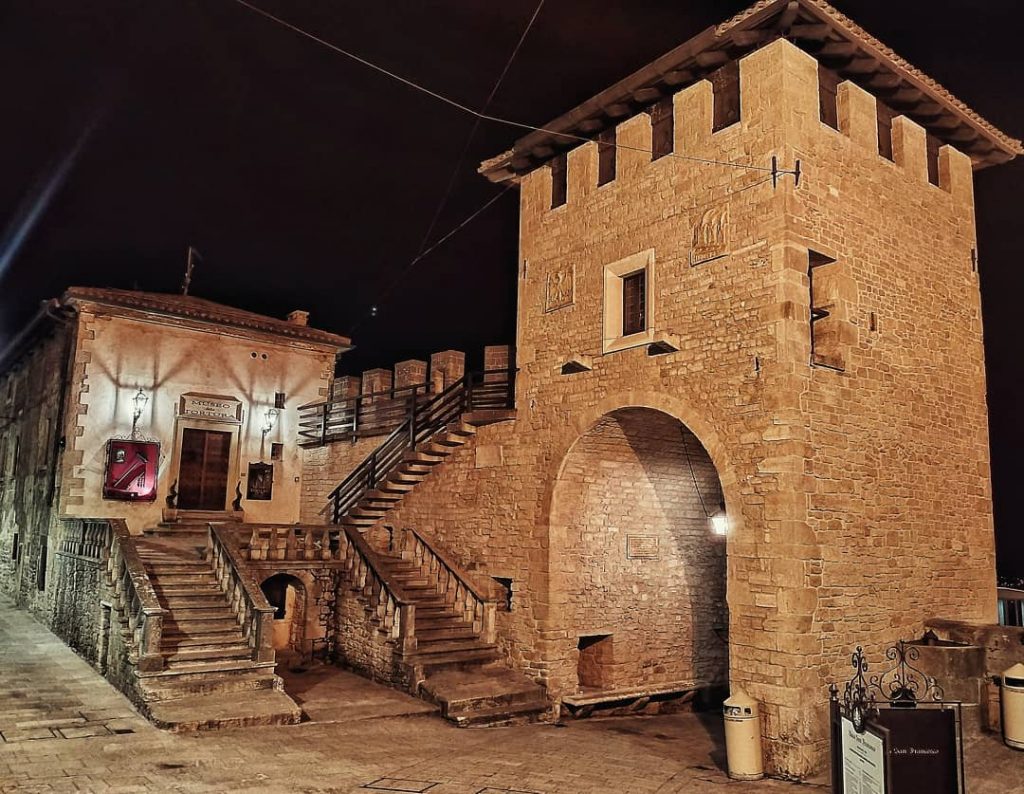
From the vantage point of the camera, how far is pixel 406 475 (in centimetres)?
1535

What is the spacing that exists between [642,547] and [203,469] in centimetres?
1056

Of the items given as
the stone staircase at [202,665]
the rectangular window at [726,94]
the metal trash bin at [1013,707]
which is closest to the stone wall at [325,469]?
the stone staircase at [202,665]

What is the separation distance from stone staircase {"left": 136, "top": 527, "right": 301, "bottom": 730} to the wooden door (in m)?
4.72

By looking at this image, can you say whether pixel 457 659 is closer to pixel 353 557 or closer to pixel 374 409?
pixel 353 557

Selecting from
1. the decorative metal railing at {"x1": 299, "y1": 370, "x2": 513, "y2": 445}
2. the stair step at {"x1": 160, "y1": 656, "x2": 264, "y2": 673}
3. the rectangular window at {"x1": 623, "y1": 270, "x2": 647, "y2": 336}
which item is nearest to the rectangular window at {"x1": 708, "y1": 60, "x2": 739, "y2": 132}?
the rectangular window at {"x1": 623, "y1": 270, "x2": 647, "y2": 336}

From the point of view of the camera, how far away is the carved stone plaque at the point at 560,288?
13062 millimetres

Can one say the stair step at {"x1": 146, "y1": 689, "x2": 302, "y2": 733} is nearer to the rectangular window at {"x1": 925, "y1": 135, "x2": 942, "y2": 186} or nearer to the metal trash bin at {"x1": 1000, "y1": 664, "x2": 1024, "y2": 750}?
the metal trash bin at {"x1": 1000, "y1": 664, "x2": 1024, "y2": 750}

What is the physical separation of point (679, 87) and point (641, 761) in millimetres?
9041

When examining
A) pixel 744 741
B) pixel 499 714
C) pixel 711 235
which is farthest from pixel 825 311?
pixel 499 714

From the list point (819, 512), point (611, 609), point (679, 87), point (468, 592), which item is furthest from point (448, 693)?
point (679, 87)

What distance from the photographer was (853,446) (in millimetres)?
10234

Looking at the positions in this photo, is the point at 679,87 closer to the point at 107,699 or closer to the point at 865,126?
the point at 865,126

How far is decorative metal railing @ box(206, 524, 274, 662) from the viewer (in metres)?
11.7

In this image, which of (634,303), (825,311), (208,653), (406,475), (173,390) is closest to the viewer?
(825,311)
